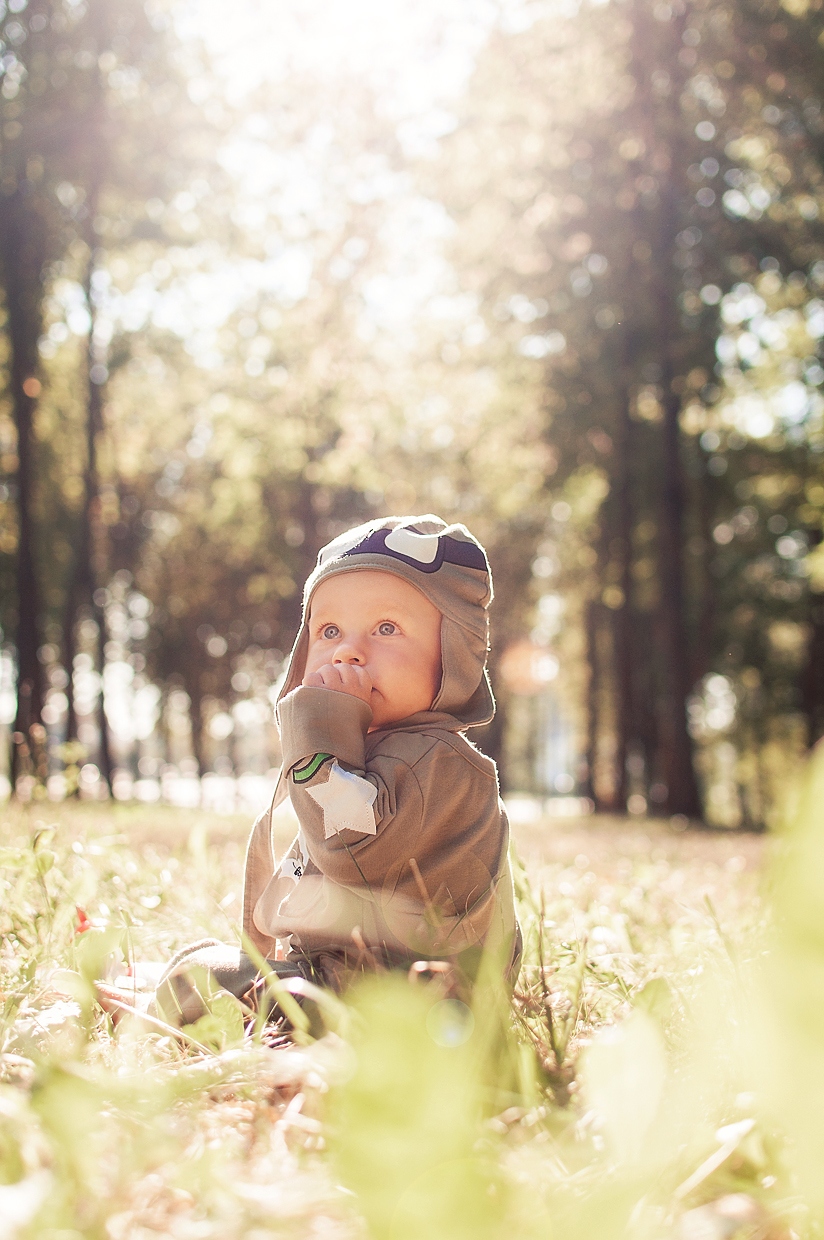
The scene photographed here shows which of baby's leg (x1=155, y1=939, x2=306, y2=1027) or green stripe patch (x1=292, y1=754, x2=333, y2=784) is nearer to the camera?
baby's leg (x1=155, y1=939, x2=306, y2=1027)

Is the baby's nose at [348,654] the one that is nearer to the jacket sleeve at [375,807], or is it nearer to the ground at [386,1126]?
the jacket sleeve at [375,807]

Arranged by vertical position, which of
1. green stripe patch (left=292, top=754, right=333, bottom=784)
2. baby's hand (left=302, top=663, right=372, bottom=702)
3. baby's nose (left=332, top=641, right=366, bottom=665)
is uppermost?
baby's nose (left=332, top=641, right=366, bottom=665)

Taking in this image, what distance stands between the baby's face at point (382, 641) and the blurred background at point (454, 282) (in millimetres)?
7840

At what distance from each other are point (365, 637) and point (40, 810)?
521cm

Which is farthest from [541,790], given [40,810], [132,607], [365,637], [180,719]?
[365,637]

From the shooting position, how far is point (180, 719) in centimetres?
4816

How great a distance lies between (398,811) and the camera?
7.41 ft

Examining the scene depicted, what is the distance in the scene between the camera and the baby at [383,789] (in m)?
2.20

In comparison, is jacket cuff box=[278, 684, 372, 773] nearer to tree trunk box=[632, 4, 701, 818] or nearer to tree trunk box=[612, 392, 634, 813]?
tree trunk box=[632, 4, 701, 818]

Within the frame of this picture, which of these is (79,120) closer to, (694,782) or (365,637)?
(694,782)

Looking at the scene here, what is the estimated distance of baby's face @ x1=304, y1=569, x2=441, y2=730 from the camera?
2.48 m

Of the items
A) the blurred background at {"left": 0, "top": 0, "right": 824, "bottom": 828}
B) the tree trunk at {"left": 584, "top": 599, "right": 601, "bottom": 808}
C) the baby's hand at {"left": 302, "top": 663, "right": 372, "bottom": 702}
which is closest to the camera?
the baby's hand at {"left": 302, "top": 663, "right": 372, "bottom": 702}

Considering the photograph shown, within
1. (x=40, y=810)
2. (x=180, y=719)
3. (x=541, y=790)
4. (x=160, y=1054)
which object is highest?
(x=160, y=1054)

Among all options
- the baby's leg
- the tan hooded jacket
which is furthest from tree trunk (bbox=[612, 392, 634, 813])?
the baby's leg
